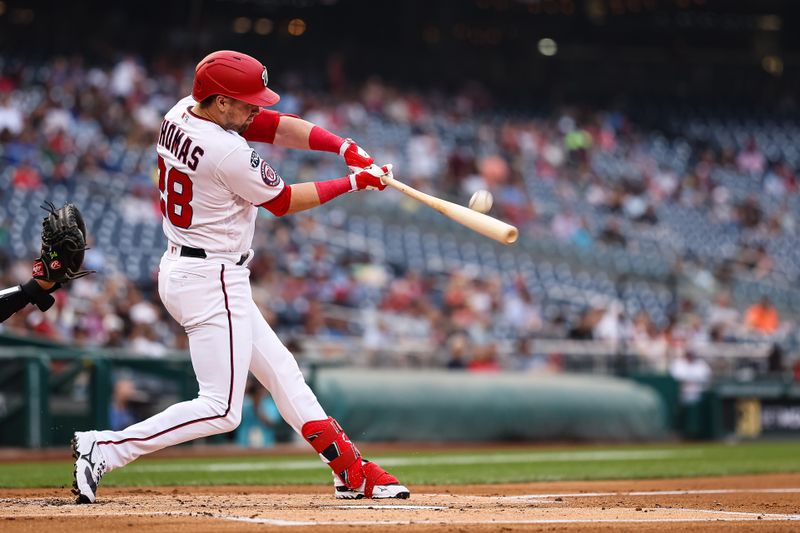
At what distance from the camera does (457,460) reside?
10.5m

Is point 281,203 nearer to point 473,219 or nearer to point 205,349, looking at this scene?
point 205,349

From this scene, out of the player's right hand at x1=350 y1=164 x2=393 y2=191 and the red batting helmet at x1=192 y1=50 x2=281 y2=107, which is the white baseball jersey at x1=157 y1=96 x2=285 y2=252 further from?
the player's right hand at x1=350 y1=164 x2=393 y2=191

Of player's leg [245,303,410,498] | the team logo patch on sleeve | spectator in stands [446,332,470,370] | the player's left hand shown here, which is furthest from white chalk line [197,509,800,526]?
spectator in stands [446,332,470,370]

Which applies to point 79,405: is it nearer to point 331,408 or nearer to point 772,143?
point 331,408

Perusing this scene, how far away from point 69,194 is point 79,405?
15.9ft

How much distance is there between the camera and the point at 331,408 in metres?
12.2

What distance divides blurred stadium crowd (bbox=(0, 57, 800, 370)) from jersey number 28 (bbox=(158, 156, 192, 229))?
7279 mm

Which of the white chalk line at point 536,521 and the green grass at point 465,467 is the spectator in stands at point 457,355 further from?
the white chalk line at point 536,521

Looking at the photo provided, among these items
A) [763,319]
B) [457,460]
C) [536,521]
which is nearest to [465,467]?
[457,460]

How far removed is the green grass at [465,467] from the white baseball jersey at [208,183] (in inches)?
98.1

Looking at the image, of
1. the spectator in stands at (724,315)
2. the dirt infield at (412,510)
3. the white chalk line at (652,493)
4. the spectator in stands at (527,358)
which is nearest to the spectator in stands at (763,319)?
the spectator in stands at (724,315)

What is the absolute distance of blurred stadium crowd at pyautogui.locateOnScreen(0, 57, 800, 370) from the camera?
14.4 meters

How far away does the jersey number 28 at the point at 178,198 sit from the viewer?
5047 millimetres

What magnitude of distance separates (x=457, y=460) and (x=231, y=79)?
6133 millimetres
